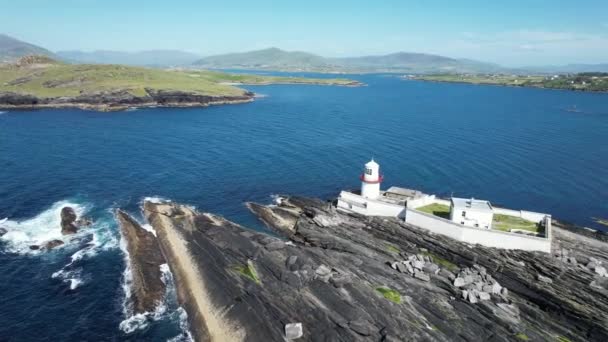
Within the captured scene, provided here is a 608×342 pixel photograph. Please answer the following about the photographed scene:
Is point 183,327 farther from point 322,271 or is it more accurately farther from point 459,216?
point 459,216

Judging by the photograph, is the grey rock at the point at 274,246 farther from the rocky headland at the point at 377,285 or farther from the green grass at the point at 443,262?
the green grass at the point at 443,262

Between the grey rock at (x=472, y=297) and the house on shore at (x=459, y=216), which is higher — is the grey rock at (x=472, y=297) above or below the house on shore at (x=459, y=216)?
below

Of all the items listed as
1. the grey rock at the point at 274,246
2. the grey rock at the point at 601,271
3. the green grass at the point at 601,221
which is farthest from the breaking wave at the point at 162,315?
the green grass at the point at 601,221

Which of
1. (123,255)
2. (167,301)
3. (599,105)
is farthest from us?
(599,105)

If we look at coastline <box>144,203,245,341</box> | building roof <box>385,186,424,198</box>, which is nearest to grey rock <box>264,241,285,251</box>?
coastline <box>144,203,245,341</box>

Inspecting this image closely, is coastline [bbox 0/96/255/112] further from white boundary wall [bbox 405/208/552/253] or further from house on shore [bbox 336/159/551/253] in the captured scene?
white boundary wall [bbox 405/208/552/253]

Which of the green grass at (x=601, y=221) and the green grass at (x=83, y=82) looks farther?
the green grass at (x=83, y=82)

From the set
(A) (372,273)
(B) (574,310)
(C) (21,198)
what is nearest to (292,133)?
(C) (21,198)

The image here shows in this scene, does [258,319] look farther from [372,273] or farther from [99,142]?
[99,142]
